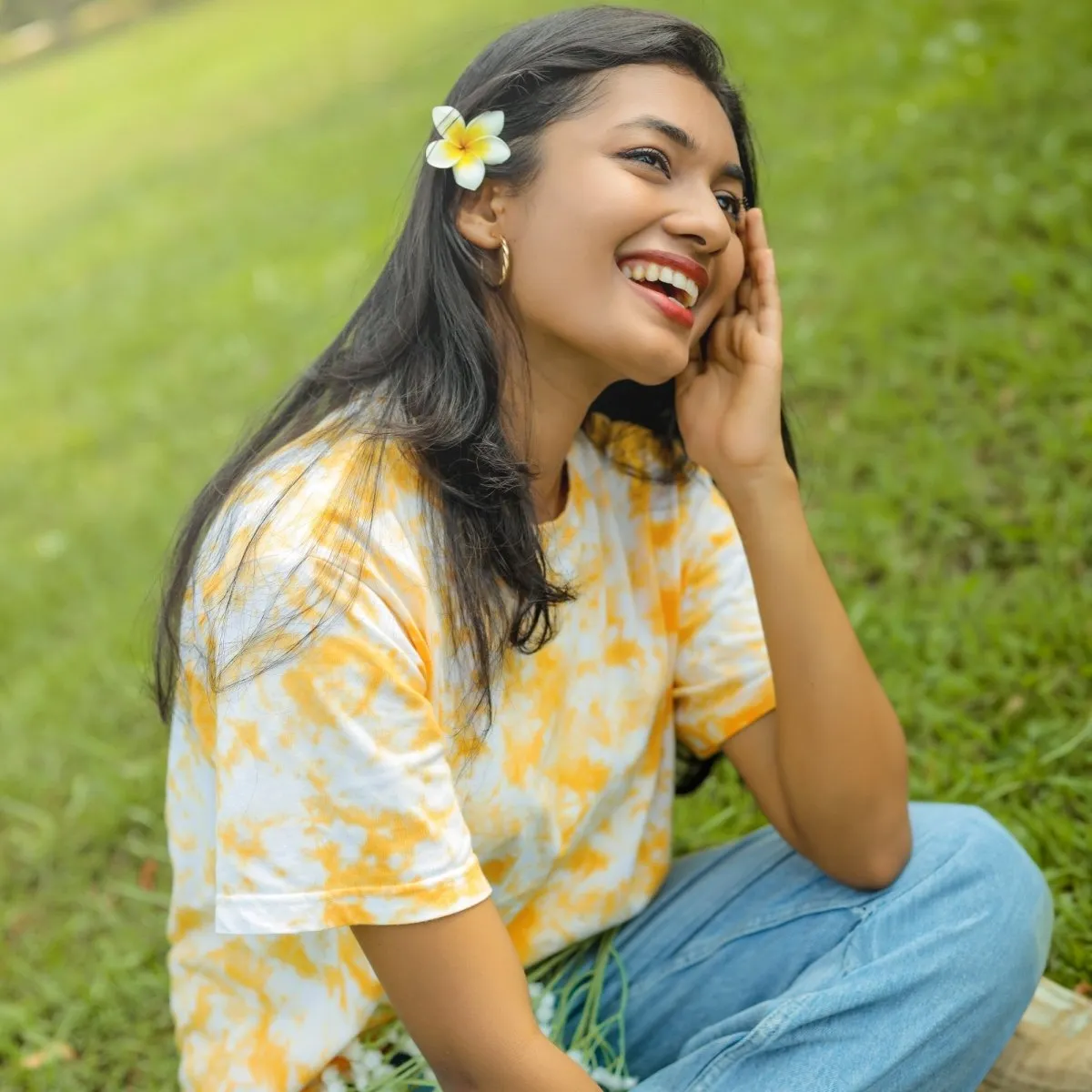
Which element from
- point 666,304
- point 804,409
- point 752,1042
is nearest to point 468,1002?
point 752,1042

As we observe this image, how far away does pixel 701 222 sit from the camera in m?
1.83

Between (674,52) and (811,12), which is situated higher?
(811,12)

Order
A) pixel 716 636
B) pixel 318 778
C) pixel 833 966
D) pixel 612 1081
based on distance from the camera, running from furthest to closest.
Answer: pixel 716 636 → pixel 612 1081 → pixel 833 966 → pixel 318 778

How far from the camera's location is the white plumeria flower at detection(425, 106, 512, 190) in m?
1.82

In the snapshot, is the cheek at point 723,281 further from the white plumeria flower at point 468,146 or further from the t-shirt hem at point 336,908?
the t-shirt hem at point 336,908

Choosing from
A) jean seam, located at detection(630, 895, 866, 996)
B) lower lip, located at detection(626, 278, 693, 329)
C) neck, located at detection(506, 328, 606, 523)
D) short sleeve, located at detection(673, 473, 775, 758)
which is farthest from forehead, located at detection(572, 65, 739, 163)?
jean seam, located at detection(630, 895, 866, 996)

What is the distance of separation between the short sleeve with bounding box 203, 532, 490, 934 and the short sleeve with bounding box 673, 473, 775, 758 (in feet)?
2.14

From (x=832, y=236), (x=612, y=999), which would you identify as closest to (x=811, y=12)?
(x=832, y=236)

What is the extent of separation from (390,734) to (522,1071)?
0.41 m

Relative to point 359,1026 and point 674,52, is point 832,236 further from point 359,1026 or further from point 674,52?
point 359,1026

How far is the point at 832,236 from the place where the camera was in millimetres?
4633

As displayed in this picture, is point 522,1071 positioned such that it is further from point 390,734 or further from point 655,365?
point 655,365

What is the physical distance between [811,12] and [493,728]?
552cm

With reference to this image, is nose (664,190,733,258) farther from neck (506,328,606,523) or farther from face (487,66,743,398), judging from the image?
neck (506,328,606,523)
